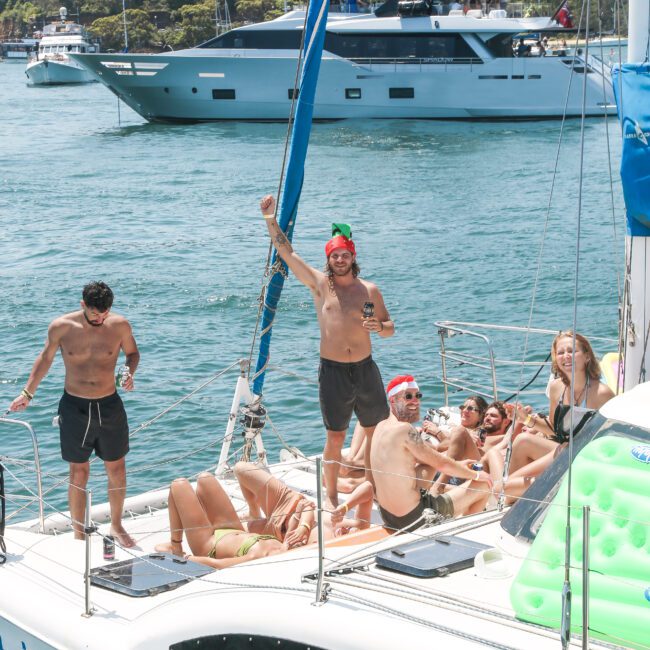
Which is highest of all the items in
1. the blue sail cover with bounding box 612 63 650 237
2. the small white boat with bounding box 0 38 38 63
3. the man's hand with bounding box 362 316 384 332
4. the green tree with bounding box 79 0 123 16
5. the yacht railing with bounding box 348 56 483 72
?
the green tree with bounding box 79 0 123 16

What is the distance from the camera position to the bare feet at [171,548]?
19.7 feet

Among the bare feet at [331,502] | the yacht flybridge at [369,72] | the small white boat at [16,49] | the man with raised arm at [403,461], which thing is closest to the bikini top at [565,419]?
the man with raised arm at [403,461]

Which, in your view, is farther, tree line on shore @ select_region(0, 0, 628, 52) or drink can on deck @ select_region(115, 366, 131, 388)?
tree line on shore @ select_region(0, 0, 628, 52)

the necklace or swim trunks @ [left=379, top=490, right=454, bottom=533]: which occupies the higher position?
the necklace

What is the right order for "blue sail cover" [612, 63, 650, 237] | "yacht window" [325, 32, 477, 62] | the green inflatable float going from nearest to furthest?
1. the green inflatable float
2. "blue sail cover" [612, 63, 650, 237]
3. "yacht window" [325, 32, 477, 62]

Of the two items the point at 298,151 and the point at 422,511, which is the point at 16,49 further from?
the point at 422,511

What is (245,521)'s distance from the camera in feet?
21.1

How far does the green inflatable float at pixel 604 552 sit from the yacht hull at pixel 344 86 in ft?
147

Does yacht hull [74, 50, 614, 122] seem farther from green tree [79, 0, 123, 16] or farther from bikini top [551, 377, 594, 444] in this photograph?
green tree [79, 0, 123, 16]

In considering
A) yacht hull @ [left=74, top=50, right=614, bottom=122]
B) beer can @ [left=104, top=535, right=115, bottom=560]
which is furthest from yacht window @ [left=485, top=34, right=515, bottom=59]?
beer can @ [left=104, top=535, right=115, bottom=560]

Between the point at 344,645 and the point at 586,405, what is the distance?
306cm

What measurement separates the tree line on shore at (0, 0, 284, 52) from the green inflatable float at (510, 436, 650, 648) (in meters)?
78.0

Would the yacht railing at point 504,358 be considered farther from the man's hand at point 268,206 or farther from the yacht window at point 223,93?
the yacht window at point 223,93

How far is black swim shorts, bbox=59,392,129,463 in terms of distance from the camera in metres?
6.70
